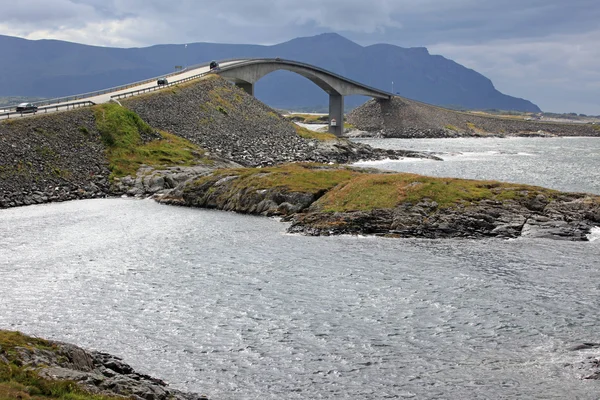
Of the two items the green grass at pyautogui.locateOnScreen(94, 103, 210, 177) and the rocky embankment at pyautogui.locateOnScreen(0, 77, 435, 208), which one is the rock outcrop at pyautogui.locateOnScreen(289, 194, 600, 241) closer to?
the rocky embankment at pyautogui.locateOnScreen(0, 77, 435, 208)

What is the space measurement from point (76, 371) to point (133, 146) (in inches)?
2874

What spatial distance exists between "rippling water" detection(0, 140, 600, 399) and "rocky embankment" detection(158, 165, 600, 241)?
2.88 m

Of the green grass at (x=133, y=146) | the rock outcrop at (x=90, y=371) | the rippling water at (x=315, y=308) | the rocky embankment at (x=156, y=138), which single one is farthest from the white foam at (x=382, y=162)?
the rock outcrop at (x=90, y=371)

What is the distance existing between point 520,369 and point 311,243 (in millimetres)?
26282

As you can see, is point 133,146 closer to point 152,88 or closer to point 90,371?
point 152,88

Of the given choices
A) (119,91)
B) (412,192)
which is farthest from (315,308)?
(119,91)

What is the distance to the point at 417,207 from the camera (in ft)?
185

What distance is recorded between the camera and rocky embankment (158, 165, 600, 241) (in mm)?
53312

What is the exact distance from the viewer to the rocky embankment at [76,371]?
19.7 m

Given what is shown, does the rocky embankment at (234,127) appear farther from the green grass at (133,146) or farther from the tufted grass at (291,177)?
the tufted grass at (291,177)

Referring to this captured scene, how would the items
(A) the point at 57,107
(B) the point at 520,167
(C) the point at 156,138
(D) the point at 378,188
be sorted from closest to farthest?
(D) the point at 378,188 < (A) the point at 57,107 < (C) the point at 156,138 < (B) the point at 520,167

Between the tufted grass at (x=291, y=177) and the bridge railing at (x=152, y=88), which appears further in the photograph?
the bridge railing at (x=152, y=88)

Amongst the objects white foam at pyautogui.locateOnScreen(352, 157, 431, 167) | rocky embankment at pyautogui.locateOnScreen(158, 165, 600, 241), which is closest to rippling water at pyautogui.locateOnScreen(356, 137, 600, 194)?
white foam at pyautogui.locateOnScreen(352, 157, 431, 167)

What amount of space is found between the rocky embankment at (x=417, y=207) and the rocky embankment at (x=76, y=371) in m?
32.1
